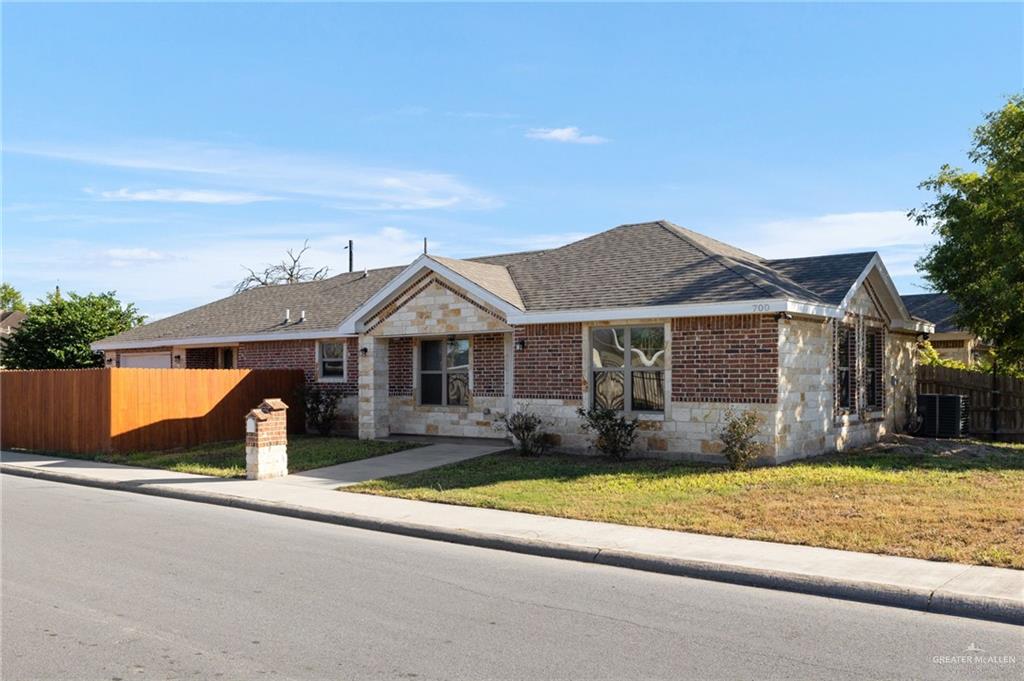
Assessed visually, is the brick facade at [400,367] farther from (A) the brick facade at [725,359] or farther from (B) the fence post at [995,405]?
(B) the fence post at [995,405]

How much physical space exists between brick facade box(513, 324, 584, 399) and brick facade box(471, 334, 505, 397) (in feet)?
4.63

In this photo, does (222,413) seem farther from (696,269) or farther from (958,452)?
(958,452)

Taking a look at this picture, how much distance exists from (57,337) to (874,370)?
28.0 metres

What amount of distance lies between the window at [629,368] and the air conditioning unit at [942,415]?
7.66m

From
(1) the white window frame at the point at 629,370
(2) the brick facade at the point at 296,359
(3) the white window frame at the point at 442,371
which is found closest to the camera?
(1) the white window frame at the point at 629,370

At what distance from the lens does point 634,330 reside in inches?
616

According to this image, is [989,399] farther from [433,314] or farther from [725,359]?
[433,314]

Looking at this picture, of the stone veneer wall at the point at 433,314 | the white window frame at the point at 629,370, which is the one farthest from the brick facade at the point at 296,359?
the white window frame at the point at 629,370

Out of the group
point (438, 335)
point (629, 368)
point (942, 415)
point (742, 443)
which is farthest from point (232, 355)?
point (942, 415)

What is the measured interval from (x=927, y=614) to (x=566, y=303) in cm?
1035

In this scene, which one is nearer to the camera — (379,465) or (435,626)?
(435,626)

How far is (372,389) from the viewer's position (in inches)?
749

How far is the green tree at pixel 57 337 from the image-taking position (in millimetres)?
31547

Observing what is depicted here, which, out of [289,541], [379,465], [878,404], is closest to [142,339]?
[379,465]
